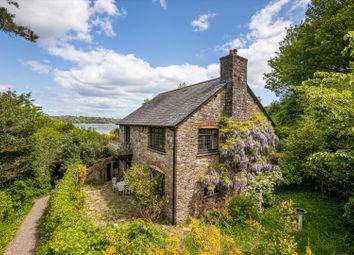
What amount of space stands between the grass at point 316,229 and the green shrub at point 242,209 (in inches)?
14.7

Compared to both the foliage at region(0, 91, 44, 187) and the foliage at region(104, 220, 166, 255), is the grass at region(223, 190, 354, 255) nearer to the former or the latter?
the foliage at region(104, 220, 166, 255)

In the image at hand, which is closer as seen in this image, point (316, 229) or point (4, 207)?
point (316, 229)

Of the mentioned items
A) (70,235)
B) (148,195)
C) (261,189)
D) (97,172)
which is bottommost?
(97,172)

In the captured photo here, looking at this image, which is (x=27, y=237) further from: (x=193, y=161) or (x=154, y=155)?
(x=193, y=161)

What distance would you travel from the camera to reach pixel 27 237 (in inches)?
325

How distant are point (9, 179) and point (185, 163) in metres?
9.97

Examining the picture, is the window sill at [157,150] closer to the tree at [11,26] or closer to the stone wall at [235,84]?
the stone wall at [235,84]

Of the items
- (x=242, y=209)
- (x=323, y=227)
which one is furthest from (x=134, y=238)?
(x=323, y=227)

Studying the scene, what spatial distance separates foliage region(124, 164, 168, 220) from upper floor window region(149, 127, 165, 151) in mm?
1655

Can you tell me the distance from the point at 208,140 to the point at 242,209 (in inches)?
152

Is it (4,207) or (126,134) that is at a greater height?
(126,134)

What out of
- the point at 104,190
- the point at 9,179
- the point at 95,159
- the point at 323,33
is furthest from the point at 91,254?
the point at 323,33

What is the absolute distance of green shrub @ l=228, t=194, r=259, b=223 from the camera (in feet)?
29.4

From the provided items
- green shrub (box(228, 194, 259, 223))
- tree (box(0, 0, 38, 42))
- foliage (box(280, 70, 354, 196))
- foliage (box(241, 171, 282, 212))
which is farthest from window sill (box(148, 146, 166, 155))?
tree (box(0, 0, 38, 42))
